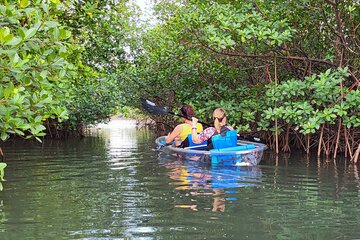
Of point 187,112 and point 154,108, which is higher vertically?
point 154,108

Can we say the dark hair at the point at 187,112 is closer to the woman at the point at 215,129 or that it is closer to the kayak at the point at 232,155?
the woman at the point at 215,129

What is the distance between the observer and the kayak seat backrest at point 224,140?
742cm

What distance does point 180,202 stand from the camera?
15.4 feet

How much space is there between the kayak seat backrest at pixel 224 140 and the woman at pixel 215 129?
110 millimetres

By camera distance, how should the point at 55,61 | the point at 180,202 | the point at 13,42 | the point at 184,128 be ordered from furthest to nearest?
the point at 184,128, the point at 180,202, the point at 55,61, the point at 13,42

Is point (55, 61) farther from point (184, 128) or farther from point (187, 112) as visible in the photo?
point (184, 128)

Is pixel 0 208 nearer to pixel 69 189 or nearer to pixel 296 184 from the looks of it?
pixel 69 189

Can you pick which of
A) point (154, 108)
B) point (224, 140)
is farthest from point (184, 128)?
point (224, 140)

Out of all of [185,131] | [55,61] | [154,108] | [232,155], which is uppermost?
→ [55,61]

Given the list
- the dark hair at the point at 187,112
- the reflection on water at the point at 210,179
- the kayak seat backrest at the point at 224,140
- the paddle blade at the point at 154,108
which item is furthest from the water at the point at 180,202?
the paddle blade at the point at 154,108

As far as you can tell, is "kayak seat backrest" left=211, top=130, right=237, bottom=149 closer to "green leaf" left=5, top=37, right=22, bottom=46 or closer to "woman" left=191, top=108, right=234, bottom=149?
"woman" left=191, top=108, right=234, bottom=149

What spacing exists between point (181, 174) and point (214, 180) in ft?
2.31

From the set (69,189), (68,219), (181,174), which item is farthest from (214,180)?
(68,219)

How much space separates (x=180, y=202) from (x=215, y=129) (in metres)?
3.42
